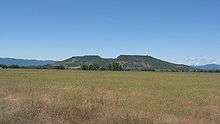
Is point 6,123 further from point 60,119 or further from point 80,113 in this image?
point 80,113

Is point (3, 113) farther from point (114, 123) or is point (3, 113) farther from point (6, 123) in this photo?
point (114, 123)

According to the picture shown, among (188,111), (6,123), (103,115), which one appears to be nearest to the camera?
(6,123)

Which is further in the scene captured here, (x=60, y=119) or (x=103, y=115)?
(x=103, y=115)

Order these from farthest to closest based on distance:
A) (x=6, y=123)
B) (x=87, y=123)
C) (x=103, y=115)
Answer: (x=103, y=115), (x=87, y=123), (x=6, y=123)

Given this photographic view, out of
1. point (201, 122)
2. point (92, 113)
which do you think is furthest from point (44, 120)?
point (201, 122)

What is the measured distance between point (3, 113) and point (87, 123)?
2.73m

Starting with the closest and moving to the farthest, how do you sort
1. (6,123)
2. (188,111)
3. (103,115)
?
1. (6,123)
2. (103,115)
3. (188,111)

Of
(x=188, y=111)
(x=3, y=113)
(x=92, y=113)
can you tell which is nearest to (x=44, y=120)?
(x=3, y=113)

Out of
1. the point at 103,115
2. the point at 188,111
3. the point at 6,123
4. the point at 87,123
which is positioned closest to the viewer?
the point at 6,123

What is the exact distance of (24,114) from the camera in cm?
1494

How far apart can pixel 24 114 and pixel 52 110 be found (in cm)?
181

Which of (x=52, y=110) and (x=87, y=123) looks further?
(x=52, y=110)

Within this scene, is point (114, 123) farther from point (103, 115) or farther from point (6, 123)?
point (6, 123)

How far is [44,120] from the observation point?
1391cm
